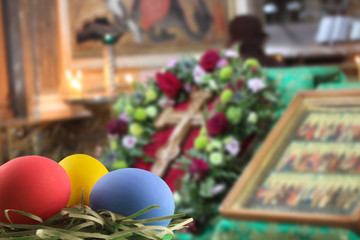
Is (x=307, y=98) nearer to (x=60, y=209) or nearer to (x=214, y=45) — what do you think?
(x=60, y=209)

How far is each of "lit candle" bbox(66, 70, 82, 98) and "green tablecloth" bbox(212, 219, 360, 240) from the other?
6236mm

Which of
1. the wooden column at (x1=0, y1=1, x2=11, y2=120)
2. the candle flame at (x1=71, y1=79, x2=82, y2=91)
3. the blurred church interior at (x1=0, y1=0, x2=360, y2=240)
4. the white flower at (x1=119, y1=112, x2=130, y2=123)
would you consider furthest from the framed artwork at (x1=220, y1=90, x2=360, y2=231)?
the wooden column at (x1=0, y1=1, x2=11, y2=120)

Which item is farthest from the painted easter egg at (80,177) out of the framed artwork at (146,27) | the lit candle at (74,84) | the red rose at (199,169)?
the framed artwork at (146,27)

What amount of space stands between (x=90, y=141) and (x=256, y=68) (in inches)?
231

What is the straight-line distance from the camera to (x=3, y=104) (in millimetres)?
8422

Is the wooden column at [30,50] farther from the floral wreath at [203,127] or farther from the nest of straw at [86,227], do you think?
the nest of straw at [86,227]

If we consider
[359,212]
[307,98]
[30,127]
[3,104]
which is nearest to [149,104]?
[307,98]

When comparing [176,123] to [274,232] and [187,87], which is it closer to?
[187,87]

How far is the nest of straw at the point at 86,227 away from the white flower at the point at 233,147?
1.82 meters

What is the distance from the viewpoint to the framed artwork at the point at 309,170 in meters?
1.61

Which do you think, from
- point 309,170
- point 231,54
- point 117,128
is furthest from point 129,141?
point 309,170

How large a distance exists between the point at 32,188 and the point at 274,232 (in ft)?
4.16

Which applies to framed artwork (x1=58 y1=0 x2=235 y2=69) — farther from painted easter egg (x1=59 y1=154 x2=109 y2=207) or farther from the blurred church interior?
painted easter egg (x1=59 y1=154 x2=109 y2=207)

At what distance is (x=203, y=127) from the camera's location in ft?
8.13
